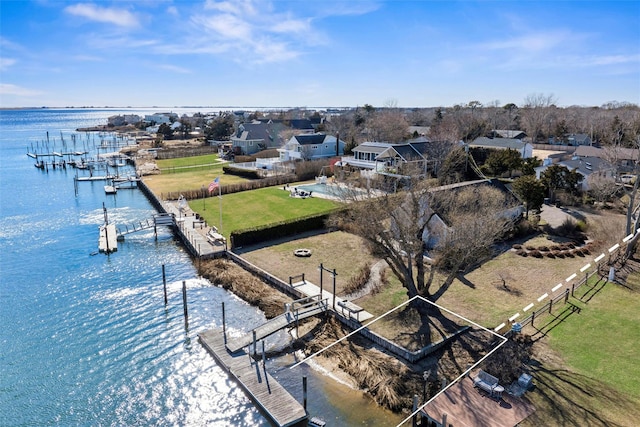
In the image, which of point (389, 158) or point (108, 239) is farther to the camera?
point (389, 158)

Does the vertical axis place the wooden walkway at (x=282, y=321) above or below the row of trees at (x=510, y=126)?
below

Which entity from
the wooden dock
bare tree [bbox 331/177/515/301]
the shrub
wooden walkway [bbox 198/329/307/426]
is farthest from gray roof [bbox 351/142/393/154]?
wooden walkway [bbox 198/329/307/426]

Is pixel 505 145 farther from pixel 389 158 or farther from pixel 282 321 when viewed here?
pixel 282 321

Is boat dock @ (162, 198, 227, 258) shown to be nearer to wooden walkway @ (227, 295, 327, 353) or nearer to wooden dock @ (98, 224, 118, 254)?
wooden dock @ (98, 224, 118, 254)

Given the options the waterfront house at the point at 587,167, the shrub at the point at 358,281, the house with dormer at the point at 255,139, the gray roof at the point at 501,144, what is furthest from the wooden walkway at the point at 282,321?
the house with dormer at the point at 255,139

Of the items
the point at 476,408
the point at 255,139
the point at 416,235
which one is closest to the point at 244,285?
the point at 416,235

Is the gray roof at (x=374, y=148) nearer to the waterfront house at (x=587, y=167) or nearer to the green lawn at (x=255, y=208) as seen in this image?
the green lawn at (x=255, y=208)

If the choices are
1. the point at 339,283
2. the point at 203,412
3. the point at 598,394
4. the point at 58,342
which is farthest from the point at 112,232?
the point at 598,394
